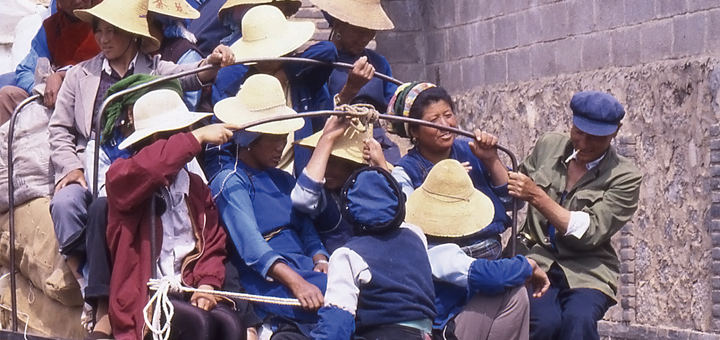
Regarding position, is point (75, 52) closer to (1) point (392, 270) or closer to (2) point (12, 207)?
(2) point (12, 207)

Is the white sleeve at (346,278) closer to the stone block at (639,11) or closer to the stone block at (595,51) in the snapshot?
the stone block at (639,11)

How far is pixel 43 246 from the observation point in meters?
5.63

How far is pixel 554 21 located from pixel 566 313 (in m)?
3.98

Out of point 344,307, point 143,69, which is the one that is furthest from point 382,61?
point 344,307


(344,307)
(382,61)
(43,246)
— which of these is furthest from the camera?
(382,61)

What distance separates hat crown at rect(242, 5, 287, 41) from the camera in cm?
606

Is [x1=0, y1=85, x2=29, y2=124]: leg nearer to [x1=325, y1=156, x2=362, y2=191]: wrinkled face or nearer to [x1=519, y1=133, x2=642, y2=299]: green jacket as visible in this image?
[x1=325, y1=156, x2=362, y2=191]: wrinkled face

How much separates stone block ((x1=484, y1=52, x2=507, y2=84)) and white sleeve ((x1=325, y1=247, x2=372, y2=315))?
5.02 metres

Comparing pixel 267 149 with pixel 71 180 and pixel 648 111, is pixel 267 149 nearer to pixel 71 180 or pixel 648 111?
pixel 71 180

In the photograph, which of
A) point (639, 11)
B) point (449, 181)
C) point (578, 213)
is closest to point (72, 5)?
point (449, 181)

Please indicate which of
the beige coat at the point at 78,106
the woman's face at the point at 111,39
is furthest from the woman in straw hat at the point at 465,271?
the woman's face at the point at 111,39

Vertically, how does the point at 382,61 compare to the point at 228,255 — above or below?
above

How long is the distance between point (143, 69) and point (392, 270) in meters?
1.74

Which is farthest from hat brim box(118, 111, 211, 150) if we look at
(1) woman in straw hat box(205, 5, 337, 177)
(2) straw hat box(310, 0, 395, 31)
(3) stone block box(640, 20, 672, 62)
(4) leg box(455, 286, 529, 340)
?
(3) stone block box(640, 20, 672, 62)
